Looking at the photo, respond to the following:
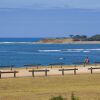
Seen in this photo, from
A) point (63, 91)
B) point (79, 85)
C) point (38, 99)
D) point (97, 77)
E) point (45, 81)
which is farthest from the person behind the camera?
point (97, 77)

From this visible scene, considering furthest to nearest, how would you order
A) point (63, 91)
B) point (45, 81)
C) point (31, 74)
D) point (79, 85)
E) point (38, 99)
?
point (31, 74), point (45, 81), point (79, 85), point (63, 91), point (38, 99)

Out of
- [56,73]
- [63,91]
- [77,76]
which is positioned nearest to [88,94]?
[63,91]

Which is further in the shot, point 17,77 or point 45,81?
point 17,77

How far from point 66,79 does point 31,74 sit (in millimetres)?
5173

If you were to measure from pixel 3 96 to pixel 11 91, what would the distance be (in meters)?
2.78

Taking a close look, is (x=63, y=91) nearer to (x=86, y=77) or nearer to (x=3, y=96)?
(x=3, y=96)

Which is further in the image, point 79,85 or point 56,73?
point 56,73

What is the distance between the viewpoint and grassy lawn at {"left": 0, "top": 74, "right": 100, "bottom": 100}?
30312 millimetres

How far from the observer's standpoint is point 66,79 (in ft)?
131

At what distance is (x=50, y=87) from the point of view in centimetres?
3531

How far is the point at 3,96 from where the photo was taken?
30.2m

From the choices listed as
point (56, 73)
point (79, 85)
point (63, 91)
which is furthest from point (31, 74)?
point (63, 91)

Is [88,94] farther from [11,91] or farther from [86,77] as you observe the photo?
[86,77]

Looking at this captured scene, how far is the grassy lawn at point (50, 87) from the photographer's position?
3031 centimetres
